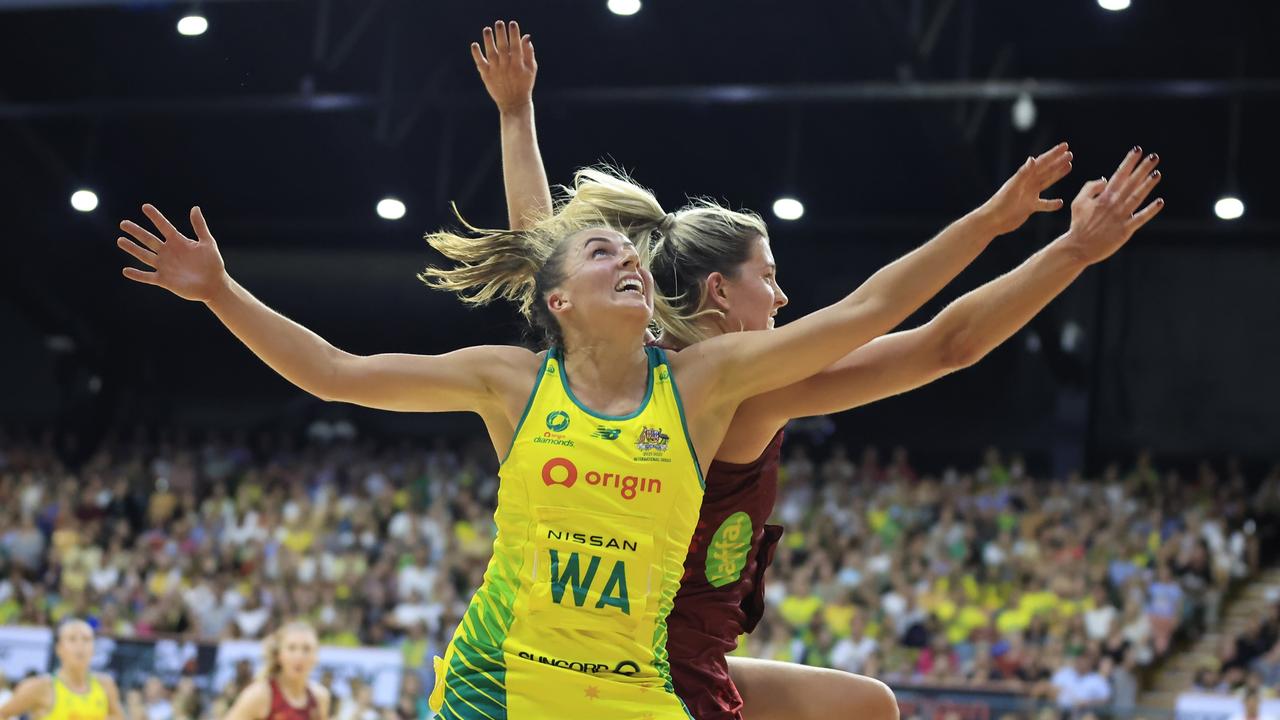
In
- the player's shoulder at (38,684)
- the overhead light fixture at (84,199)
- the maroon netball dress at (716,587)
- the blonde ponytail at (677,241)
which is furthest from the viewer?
the overhead light fixture at (84,199)

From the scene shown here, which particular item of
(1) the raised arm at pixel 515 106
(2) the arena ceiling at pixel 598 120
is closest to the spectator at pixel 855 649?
(2) the arena ceiling at pixel 598 120

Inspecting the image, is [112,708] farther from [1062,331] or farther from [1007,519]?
[1062,331]

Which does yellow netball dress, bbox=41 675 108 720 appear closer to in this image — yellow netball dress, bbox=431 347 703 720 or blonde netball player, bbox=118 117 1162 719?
blonde netball player, bbox=118 117 1162 719

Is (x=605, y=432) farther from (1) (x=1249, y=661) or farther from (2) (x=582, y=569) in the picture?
(1) (x=1249, y=661)

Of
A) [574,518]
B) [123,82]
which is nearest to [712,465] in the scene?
[574,518]

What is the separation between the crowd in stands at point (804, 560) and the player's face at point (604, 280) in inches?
290

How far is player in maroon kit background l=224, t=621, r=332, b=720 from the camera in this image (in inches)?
315

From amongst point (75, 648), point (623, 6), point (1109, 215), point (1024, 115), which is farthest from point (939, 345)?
point (1024, 115)

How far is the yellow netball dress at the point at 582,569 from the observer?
3.04 metres

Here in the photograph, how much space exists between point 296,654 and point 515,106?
4.65 m

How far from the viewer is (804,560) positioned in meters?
15.1

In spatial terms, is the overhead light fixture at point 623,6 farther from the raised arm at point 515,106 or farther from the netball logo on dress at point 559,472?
the netball logo on dress at point 559,472

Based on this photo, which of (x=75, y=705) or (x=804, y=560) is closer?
(x=75, y=705)

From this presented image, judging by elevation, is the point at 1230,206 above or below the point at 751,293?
above
